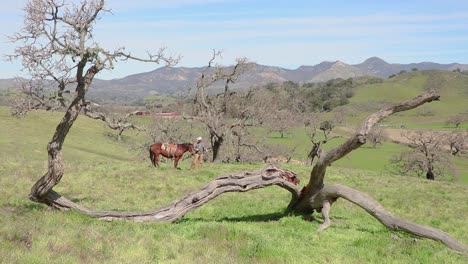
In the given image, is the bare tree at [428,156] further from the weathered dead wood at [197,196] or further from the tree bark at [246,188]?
the weathered dead wood at [197,196]

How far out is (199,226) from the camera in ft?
44.7

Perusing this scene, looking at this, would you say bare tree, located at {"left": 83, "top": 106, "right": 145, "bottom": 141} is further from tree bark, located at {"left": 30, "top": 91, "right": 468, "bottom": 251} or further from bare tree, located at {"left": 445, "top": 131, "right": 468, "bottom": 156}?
bare tree, located at {"left": 445, "top": 131, "right": 468, "bottom": 156}

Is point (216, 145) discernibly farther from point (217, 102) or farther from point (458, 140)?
point (458, 140)

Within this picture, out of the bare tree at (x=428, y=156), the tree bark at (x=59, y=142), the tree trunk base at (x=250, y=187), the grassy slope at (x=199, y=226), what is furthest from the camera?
the bare tree at (x=428, y=156)

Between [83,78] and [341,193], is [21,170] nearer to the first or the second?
[83,78]

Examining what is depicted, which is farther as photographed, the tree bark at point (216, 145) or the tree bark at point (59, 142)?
the tree bark at point (216, 145)

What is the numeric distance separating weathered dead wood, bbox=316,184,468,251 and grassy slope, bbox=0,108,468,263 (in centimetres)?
32

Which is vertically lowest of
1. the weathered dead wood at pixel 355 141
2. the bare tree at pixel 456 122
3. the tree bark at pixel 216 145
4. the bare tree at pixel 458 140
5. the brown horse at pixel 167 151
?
the bare tree at pixel 456 122

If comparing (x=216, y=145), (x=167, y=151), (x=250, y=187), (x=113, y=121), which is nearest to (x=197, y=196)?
(x=250, y=187)

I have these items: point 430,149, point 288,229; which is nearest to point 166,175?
point 288,229

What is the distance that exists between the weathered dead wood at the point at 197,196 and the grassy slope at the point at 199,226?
1.69 ft

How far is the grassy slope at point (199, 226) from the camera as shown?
10.2 metres

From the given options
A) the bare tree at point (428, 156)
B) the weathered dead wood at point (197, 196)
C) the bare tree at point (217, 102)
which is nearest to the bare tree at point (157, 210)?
the weathered dead wood at point (197, 196)

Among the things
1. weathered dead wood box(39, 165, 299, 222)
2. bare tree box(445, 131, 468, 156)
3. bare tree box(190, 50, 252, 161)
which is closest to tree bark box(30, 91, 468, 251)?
weathered dead wood box(39, 165, 299, 222)
